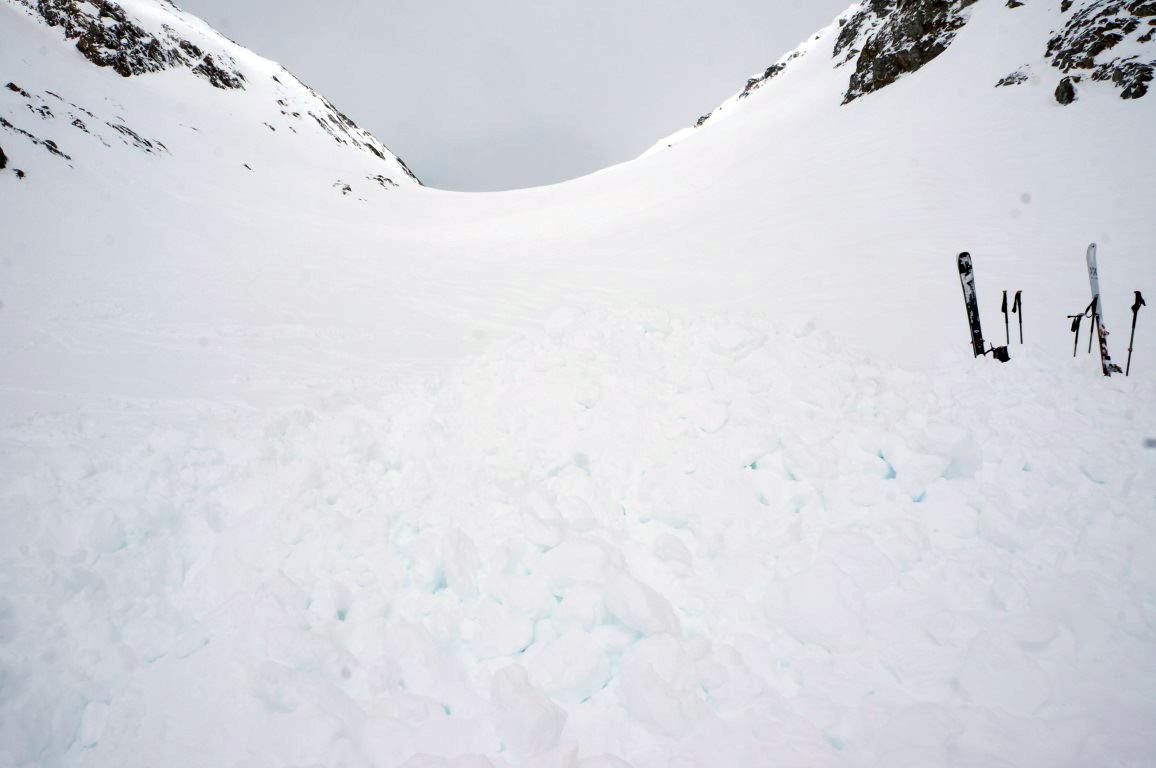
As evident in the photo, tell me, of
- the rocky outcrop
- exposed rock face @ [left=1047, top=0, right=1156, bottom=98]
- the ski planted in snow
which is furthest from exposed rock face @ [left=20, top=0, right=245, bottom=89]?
exposed rock face @ [left=1047, top=0, right=1156, bottom=98]

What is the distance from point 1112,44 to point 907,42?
431 inches

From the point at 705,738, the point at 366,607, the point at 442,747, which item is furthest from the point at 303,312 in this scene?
the point at 705,738

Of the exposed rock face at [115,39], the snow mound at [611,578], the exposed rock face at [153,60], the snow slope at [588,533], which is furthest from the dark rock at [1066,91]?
the exposed rock face at [115,39]

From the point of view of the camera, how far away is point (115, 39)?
32.8 meters

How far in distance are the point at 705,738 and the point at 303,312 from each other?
32.8 ft

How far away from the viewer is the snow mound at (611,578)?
2.52 m

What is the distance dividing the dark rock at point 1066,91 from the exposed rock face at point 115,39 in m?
50.2

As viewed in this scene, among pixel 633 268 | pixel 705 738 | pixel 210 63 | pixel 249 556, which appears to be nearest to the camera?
pixel 705 738

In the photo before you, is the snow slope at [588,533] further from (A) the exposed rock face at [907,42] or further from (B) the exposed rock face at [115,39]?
(B) the exposed rock face at [115,39]

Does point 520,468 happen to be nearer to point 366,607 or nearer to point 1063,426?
point 366,607

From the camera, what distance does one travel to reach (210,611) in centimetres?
328

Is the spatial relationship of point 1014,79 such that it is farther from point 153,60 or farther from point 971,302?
point 153,60

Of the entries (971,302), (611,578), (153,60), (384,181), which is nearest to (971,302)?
(971,302)

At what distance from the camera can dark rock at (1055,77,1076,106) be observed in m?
14.6
